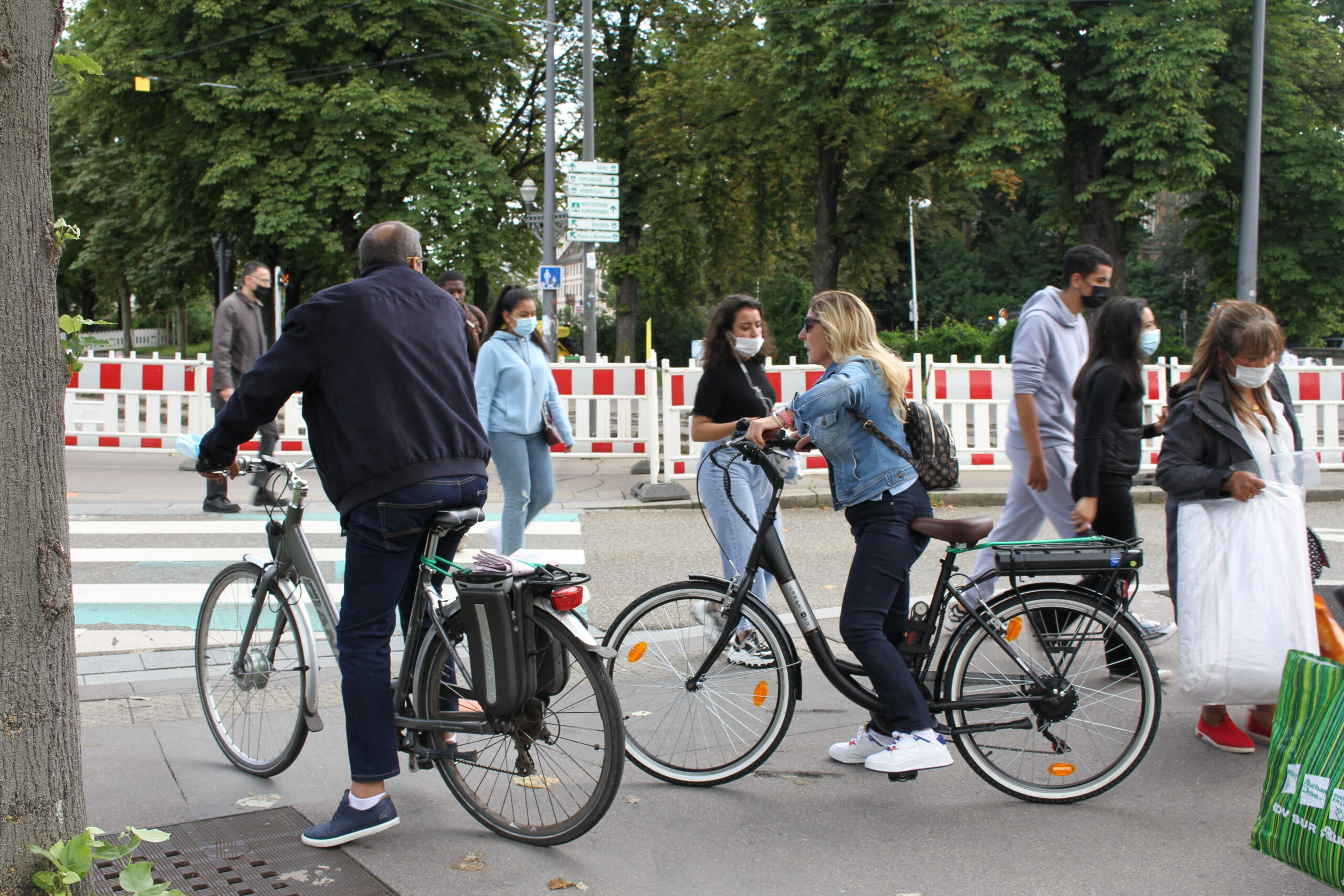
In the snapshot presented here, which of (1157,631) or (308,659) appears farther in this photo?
(1157,631)

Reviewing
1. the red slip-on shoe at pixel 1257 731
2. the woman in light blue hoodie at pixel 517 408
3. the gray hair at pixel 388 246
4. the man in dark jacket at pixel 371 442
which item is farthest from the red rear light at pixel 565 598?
Result: the woman in light blue hoodie at pixel 517 408

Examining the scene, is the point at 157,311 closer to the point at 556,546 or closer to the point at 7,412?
the point at 556,546

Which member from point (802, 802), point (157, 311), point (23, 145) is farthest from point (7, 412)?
point (157, 311)

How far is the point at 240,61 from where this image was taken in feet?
89.0

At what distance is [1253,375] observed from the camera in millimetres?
4250

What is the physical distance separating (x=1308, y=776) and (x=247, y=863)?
9.27 ft

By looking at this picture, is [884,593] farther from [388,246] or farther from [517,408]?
[517,408]

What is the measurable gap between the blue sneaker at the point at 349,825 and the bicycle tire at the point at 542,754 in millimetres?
202

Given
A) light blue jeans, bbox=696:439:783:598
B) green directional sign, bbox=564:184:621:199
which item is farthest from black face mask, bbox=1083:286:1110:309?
green directional sign, bbox=564:184:621:199

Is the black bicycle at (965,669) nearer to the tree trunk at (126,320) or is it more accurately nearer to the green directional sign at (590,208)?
the green directional sign at (590,208)

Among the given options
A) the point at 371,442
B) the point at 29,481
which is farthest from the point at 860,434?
the point at 29,481

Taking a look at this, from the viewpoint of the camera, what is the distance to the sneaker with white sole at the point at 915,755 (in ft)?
12.5

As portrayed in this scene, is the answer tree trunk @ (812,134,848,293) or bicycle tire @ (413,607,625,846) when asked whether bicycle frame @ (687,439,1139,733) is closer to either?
bicycle tire @ (413,607,625,846)

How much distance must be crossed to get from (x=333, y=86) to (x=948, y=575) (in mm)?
25612
